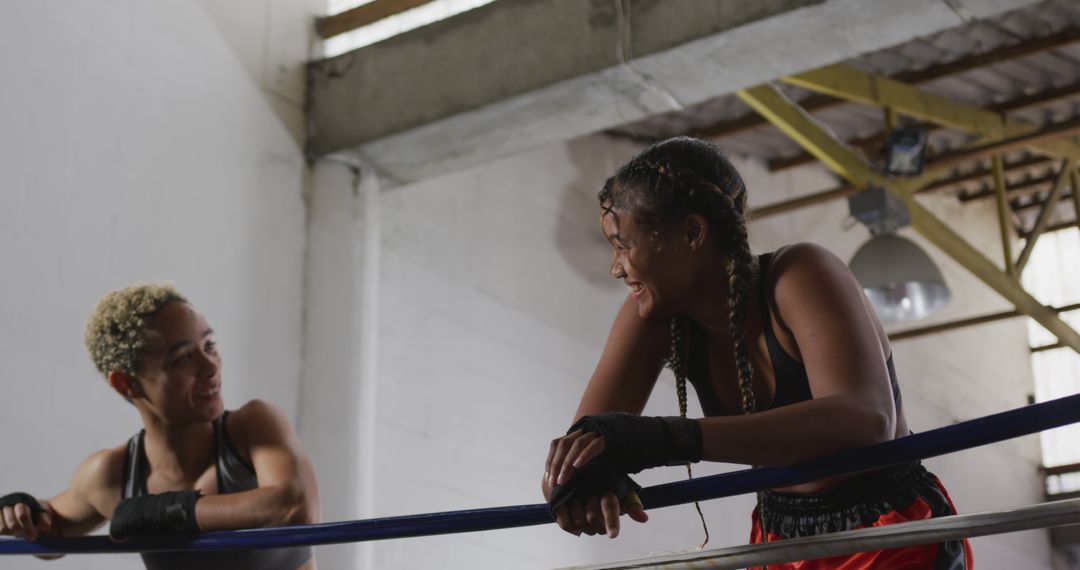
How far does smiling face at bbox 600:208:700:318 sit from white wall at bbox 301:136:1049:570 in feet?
9.19

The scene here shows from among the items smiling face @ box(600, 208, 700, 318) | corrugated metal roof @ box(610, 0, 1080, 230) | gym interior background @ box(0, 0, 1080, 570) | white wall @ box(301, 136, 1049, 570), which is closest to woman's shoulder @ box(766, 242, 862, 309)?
smiling face @ box(600, 208, 700, 318)

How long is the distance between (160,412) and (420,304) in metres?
2.64

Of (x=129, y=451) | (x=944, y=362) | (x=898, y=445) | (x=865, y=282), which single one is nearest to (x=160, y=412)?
(x=129, y=451)

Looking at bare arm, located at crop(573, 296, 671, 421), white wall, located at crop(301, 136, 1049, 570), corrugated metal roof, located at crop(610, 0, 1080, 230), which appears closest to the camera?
bare arm, located at crop(573, 296, 671, 421)

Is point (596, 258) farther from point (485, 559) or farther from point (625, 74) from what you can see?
point (625, 74)

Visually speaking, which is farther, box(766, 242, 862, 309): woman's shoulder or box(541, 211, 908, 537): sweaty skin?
box(766, 242, 862, 309): woman's shoulder

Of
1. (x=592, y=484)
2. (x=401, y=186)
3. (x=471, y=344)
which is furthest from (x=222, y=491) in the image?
(x=471, y=344)

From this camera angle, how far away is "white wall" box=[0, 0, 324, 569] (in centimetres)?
355

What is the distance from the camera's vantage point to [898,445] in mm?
1453

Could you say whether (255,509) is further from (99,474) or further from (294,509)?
(99,474)

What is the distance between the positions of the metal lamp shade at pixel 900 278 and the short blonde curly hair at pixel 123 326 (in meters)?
3.75

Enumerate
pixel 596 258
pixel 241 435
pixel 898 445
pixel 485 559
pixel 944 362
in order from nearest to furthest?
1. pixel 898 445
2. pixel 241 435
3. pixel 485 559
4. pixel 596 258
5. pixel 944 362

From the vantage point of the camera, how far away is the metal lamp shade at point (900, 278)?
221 inches

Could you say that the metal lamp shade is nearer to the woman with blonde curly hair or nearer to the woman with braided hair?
the woman with blonde curly hair
